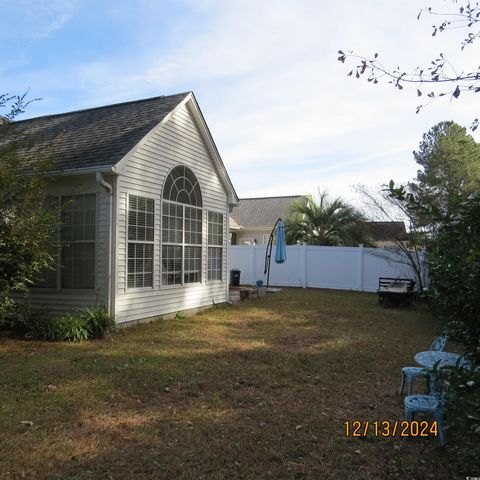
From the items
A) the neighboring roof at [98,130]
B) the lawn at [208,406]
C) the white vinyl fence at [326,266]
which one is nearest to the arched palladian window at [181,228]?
the neighboring roof at [98,130]

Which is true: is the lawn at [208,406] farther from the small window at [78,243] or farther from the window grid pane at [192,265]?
the window grid pane at [192,265]

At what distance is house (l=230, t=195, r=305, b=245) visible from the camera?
3102 cm

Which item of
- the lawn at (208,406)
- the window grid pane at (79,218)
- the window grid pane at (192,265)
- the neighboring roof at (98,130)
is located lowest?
the lawn at (208,406)

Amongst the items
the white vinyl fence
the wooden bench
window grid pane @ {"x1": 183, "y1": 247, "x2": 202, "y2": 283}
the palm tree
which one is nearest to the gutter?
window grid pane @ {"x1": 183, "y1": 247, "x2": 202, "y2": 283}

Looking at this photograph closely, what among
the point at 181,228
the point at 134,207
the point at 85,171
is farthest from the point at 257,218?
the point at 85,171

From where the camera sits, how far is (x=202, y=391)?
18.1ft

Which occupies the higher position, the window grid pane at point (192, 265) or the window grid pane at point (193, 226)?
the window grid pane at point (193, 226)

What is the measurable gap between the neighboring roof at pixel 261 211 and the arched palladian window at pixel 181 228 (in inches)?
741

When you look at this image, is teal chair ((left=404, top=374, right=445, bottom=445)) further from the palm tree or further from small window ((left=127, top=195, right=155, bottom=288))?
the palm tree

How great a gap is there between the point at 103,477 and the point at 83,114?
34.4 ft

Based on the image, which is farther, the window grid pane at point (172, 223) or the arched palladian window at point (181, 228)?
the arched palladian window at point (181, 228)

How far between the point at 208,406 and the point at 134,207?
18.2ft

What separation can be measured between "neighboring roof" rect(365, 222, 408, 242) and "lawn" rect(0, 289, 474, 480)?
325 inches

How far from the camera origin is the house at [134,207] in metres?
8.96
